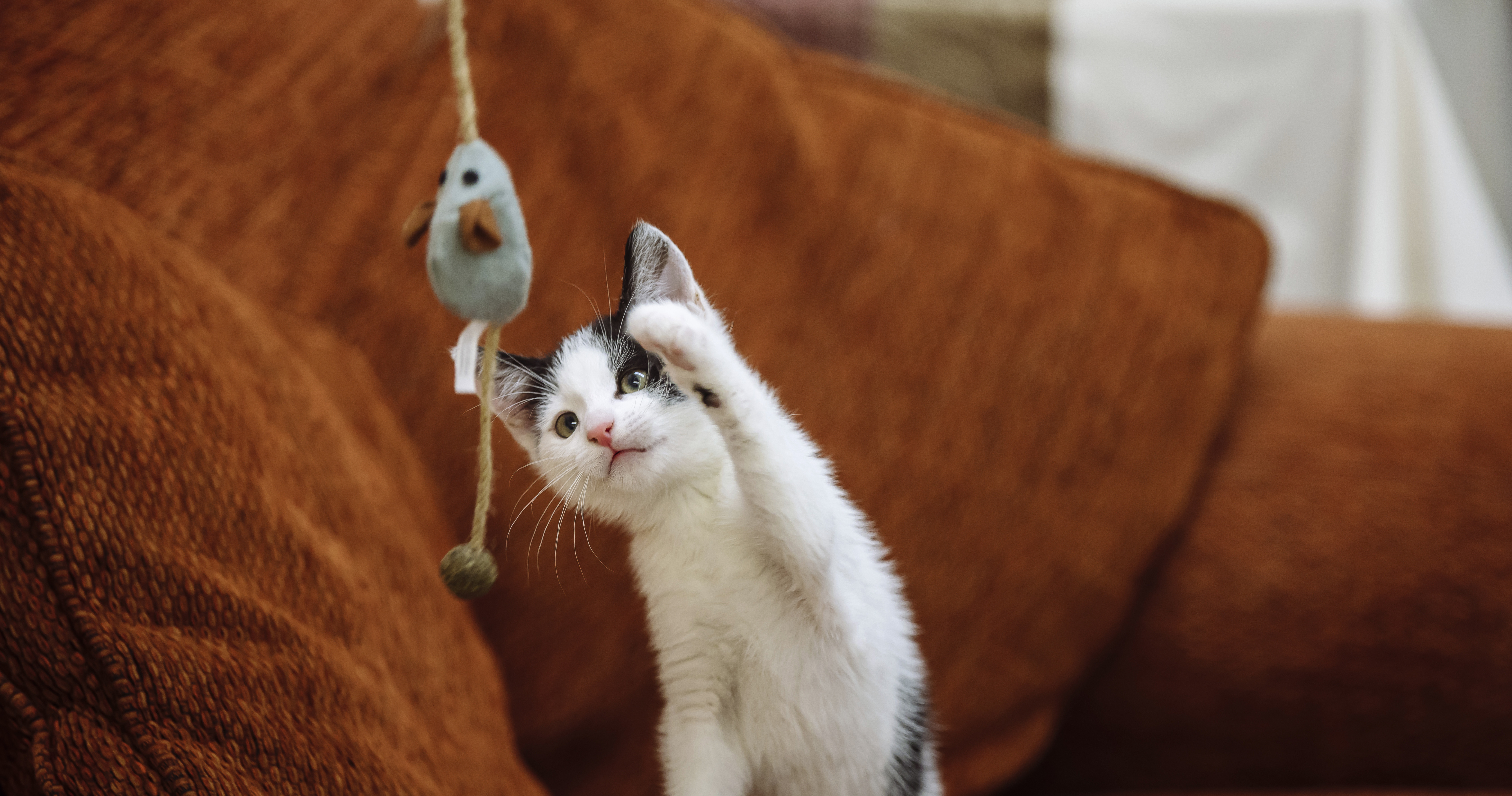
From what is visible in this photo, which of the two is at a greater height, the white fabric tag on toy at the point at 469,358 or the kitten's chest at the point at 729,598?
the white fabric tag on toy at the point at 469,358

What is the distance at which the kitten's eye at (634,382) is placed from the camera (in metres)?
0.40

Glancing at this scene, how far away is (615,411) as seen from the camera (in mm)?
382

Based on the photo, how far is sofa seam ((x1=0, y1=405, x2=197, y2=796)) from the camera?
0.39 metres

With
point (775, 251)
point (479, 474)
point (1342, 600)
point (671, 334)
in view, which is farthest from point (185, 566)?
point (1342, 600)

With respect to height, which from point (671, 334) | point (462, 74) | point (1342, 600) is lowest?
point (1342, 600)

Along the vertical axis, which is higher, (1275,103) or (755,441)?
(1275,103)

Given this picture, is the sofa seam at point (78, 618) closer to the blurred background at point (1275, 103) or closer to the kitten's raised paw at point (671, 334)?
the kitten's raised paw at point (671, 334)

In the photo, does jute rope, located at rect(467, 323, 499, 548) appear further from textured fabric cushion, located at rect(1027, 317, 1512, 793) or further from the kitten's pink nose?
textured fabric cushion, located at rect(1027, 317, 1512, 793)

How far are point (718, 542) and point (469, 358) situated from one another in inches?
5.0

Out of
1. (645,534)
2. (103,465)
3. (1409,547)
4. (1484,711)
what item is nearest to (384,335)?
(103,465)

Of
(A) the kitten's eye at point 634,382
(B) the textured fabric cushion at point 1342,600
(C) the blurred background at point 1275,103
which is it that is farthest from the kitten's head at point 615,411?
(C) the blurred background at point 1275,103

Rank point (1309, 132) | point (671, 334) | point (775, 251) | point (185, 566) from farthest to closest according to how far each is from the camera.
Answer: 1. point (1309, 132)
2. point (775, 251)
3. point (185, 566)
4. point (671, 334)

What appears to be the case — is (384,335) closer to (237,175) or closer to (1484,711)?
(237,175)

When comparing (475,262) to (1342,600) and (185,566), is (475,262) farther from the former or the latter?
(1342,600)
